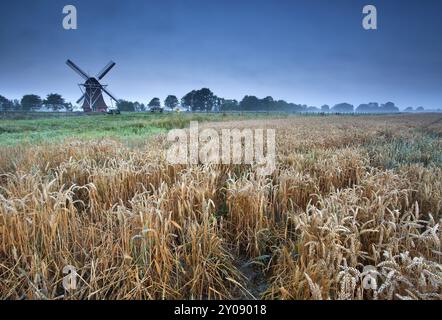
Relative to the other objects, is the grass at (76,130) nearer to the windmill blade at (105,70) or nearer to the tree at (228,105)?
the windmill blade at (105,70)

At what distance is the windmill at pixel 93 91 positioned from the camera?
154 feet

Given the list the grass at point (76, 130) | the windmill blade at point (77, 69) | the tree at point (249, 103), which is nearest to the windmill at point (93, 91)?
the windmill blade at point (77, 69)

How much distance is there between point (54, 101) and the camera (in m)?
77.2

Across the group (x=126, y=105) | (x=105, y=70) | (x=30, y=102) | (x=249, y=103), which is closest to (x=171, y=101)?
(x=126, y=105)

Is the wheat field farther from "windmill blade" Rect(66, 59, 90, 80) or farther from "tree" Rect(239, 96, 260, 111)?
"tree" Rect(239, 96, 260, 111)

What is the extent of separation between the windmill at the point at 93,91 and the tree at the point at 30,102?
28.4m

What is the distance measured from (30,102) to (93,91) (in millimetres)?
34007

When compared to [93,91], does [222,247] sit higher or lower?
lower

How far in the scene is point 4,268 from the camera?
2.42 meters

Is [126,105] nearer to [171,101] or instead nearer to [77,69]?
[171,101]

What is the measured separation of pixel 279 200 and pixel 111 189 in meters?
2.73
